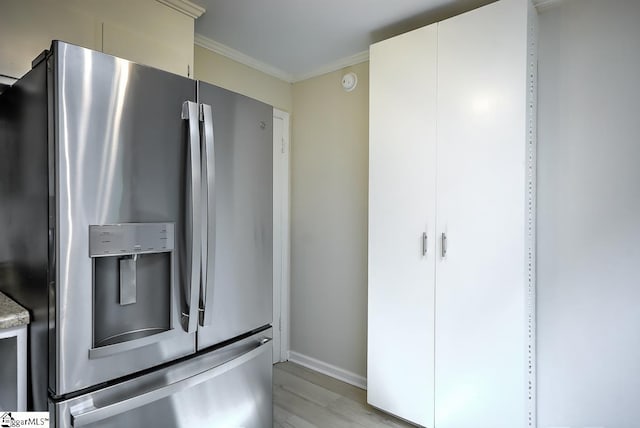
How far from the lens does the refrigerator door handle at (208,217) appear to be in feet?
4.19

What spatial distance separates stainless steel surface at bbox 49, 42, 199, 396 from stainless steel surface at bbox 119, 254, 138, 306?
3 centimetres

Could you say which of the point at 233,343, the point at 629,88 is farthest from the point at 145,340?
the point at 629,88

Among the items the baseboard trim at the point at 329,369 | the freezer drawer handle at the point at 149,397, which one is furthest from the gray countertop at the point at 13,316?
the baseboard trim at the point at 329,369

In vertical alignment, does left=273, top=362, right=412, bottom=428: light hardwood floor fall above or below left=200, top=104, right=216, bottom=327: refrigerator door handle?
below

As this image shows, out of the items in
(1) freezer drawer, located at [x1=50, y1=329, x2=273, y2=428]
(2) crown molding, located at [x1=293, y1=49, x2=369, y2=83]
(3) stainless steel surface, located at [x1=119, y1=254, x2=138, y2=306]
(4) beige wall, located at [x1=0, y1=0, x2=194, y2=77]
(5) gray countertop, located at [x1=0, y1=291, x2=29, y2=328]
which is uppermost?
(2) crown molding, located at [x1=293, y1=49, x2=369, y2=83]

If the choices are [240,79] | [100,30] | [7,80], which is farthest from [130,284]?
[240,79]

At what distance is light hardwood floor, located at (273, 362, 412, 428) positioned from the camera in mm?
2158

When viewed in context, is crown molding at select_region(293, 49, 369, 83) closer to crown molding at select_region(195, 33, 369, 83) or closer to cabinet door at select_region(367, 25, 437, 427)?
crown molding at select_region(195, 33, 369, 83)

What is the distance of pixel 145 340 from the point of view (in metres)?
1.14

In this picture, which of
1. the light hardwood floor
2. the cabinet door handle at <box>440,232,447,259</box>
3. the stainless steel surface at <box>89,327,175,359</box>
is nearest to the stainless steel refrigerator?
the stainless steel surface at <box>89,327,175,359</box>

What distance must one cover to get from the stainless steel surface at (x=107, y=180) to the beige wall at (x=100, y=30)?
2.01 feet

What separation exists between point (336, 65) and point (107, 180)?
2.19 m

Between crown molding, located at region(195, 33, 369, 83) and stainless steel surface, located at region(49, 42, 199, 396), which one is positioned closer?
stainless steel surface, located at region(49, 42, 199, 396)

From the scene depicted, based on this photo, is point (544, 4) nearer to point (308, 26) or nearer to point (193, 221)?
point (308, 26)
